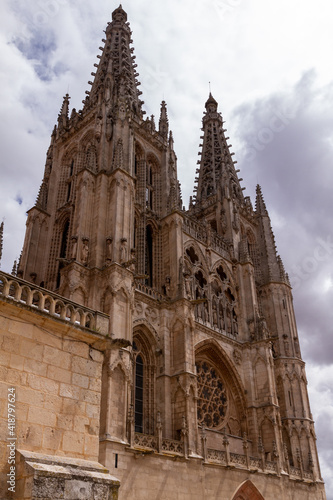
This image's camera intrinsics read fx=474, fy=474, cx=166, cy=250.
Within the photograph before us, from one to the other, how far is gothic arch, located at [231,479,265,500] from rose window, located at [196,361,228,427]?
2.86 m

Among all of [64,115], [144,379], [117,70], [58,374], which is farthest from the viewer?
[117,70]

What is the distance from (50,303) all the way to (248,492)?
15.8m

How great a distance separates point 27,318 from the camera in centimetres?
716

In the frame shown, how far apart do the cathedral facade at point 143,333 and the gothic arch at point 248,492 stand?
7cm

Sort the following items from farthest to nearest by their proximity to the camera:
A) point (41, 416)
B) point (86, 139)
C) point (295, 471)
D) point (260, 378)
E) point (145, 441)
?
point (86, 139) < point (260, 378) < point (295, 471) < point (145, 441) < point (41, 416)

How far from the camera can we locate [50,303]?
7.73 meters

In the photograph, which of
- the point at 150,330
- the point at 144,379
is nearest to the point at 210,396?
the point at 144,379

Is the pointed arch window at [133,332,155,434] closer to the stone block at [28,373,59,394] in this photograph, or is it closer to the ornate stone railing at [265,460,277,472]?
the ornate stone railing at [265,460,277,472]

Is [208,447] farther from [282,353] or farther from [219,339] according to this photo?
[282,353]

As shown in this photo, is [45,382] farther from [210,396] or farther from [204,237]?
[204,237]

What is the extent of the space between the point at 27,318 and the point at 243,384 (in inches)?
714

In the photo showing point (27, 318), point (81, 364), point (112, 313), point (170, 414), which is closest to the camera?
point (27, 318)

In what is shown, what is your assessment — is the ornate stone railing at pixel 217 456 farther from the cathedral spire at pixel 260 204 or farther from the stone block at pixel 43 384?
the cathedral spire at pixel 260 204

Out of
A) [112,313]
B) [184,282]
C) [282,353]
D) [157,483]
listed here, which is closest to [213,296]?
[184,282]
